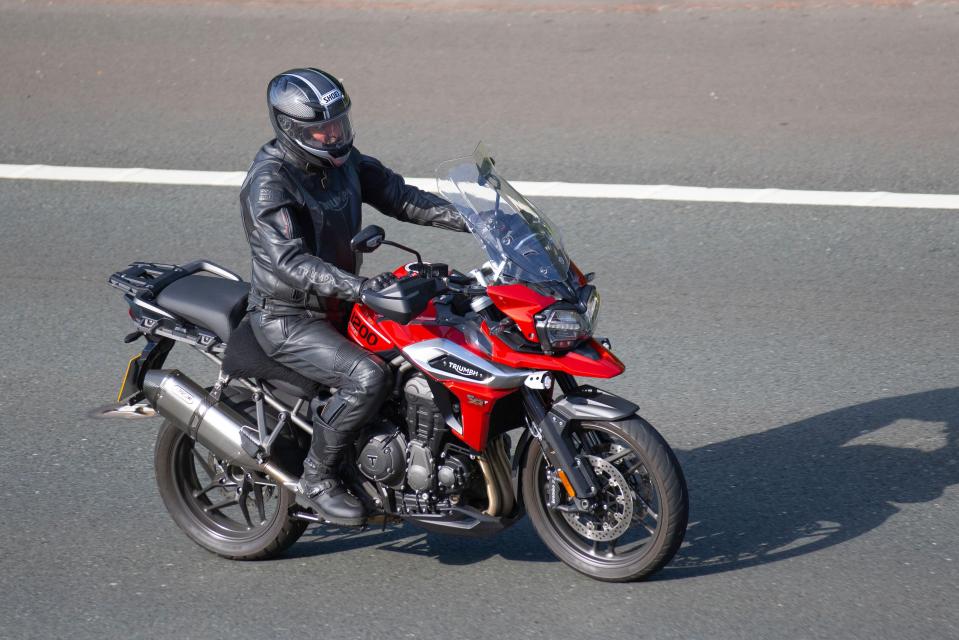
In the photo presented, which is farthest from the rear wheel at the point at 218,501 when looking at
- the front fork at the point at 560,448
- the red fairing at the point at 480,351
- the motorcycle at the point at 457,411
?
the front fork at the point at 560,448

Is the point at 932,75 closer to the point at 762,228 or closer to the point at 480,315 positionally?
the point at 762,228

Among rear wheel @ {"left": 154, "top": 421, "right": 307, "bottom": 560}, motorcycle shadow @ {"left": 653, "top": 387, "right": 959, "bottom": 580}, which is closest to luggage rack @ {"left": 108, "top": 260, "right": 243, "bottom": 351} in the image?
rear wheel @ {"left": 154, "top": 421, "right": 307, "bottom": 560}

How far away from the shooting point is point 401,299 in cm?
445

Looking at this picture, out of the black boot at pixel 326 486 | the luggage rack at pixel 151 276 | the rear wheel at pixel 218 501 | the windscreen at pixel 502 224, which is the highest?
the windscreen at pixel 502 224

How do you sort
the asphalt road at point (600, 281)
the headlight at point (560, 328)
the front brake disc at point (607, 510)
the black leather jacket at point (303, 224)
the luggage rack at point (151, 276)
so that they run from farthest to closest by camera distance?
the luggage rack at point (151, 276)
the asphalt road at point (600, 281)
the front brake disc at point (607, 510)
the black leather jacket at point (303, 224)
the headlight at point (560, 328)

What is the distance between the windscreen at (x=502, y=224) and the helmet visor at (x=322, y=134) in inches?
15.5

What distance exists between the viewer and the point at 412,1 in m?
12.1

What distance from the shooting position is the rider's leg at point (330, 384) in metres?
4.87


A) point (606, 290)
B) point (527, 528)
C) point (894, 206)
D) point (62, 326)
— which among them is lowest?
point (62, 326)

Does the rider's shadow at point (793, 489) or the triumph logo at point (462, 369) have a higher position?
the triumph logo at point (462, 369)

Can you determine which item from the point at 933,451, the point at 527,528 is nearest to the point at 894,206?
the point at 933,451

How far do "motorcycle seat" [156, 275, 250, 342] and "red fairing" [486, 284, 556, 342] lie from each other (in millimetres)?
1179

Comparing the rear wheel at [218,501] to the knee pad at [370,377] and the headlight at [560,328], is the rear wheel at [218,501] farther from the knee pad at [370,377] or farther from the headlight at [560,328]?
the headlight at [560,328]

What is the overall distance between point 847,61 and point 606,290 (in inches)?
168
